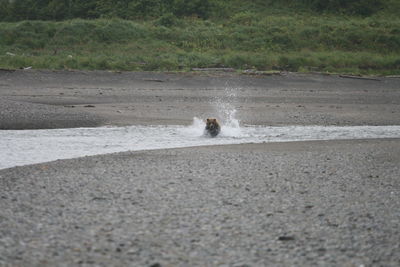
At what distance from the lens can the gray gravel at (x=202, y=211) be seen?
5.47m

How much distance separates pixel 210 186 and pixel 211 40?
77.6 ft

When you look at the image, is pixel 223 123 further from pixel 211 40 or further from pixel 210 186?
pixel 211 40

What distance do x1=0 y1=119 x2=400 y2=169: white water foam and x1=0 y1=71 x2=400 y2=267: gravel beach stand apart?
848 mm

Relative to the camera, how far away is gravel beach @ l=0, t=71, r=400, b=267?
549 cm

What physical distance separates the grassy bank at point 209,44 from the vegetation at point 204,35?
49 mm

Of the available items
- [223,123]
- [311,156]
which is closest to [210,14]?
[223,123]

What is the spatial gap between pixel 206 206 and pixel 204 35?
2543 centimetres

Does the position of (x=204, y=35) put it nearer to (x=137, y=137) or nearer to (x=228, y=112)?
(x=228, y=112)

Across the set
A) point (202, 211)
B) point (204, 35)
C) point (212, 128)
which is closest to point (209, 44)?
point (204, 35)

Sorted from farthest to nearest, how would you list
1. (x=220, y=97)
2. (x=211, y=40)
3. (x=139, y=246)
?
(x=211, y=40), (x=220, y=97), (x=139, y=246)

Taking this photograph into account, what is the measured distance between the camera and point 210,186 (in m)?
8.09

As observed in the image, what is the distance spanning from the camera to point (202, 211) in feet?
22.4

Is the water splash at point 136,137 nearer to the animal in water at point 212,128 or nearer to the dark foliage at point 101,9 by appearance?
the animal in water at point 212,128

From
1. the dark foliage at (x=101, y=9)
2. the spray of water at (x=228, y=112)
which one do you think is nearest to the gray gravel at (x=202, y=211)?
the spray of water at (x=228, y=112)
